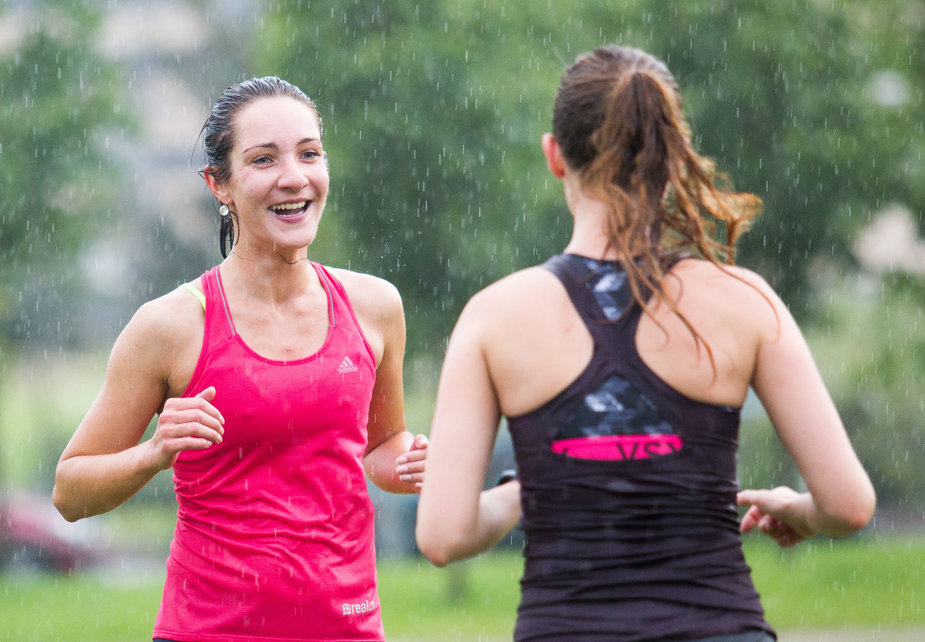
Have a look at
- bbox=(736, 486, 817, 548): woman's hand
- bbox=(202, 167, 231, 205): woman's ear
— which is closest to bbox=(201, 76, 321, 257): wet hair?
bbox=(202, 167, 231, 205): woman's ear

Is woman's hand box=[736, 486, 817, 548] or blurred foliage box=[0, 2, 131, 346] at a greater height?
blurred foliage box=[0, 2, 131, 346]

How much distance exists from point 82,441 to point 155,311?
42 centimetres

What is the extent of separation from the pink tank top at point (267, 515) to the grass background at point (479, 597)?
7.78m

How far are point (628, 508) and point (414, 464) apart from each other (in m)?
1.33

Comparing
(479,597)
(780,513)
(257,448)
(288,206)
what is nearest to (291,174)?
(288,206)

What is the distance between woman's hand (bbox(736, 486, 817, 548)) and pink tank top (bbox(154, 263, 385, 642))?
1265 mm

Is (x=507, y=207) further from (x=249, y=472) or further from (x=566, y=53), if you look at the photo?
(x=249, y=472)

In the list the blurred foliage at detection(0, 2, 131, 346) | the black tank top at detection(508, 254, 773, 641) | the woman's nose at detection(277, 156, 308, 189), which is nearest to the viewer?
the black tank top at detection(508, 254, 773, 641)

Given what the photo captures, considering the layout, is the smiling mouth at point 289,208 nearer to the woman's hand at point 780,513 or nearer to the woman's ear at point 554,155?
the woman's ear at point 554,155

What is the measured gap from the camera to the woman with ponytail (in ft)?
7.89

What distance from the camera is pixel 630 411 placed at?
2.42 metres

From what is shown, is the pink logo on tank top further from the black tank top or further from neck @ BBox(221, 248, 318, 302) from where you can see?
neck @ BBox(221, 248, 318, 302)

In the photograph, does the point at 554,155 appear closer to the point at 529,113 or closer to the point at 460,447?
the point at 460,447

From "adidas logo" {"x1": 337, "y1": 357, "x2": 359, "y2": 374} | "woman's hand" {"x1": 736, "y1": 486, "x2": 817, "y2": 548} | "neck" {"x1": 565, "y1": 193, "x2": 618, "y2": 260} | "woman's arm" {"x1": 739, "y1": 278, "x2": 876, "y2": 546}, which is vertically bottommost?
"woman's hand" {"x1": 736, "y1": 486, "x2": 817, "y2": 548}
